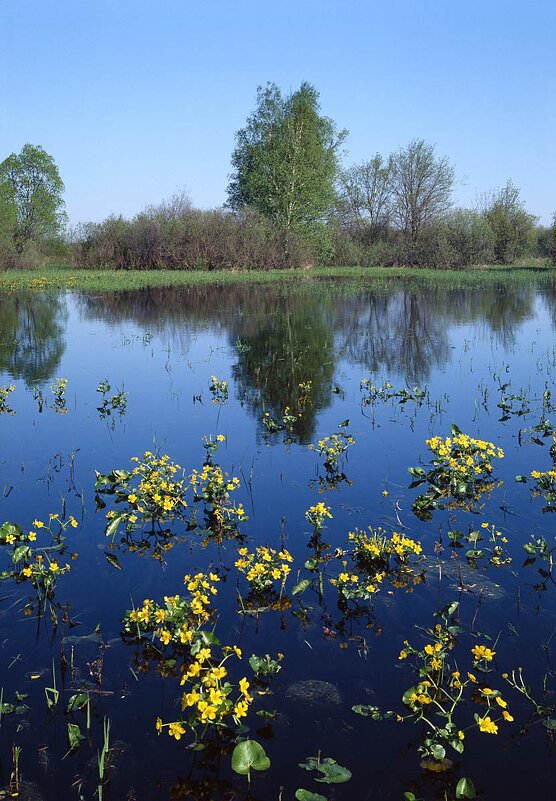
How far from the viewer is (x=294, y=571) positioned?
605cm

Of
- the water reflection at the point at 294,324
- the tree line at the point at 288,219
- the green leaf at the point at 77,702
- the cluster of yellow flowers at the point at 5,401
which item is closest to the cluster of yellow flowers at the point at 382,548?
the green leaf at the point at 77,702

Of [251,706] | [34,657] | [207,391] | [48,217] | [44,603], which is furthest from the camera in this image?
[48,217]

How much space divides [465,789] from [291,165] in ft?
186

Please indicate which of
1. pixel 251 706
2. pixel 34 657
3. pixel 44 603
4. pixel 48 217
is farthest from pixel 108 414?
pixel 48 217

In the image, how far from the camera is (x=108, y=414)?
12.0 metres

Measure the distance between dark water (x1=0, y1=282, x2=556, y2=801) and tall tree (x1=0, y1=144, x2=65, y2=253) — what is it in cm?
4752

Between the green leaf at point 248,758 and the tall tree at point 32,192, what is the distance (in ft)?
205

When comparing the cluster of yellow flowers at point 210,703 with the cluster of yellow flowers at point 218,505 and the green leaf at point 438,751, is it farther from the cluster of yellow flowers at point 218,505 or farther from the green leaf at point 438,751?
the cluster of yellow flowers at point 218,505

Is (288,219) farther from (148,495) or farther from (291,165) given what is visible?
(148,495)

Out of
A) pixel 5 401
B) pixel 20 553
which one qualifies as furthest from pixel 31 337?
pixel 20 553

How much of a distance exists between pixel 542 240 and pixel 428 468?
7904 centimetres

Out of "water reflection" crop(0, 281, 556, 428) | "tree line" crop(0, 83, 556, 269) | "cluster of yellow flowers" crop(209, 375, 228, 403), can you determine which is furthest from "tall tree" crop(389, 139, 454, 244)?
"cluster of yellow flowers" crop(209, 375, 228, 403)

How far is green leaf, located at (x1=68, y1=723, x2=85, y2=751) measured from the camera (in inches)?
154

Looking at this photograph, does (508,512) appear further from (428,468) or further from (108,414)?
(108,414)
